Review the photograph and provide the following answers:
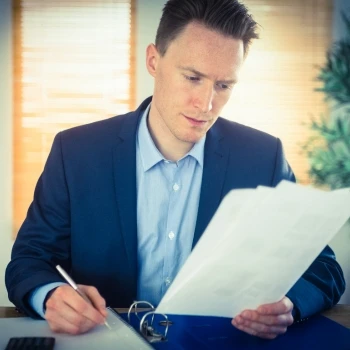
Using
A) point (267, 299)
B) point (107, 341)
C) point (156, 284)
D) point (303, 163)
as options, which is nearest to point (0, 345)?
point (107, 341)

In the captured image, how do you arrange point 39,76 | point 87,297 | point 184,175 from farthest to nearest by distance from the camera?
point 39,76 → point 184,175 → point 87,297

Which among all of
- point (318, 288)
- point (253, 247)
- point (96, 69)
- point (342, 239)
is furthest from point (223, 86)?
point (342, 239)

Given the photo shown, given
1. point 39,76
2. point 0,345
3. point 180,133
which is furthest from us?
point 39,76

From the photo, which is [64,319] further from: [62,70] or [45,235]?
Answer: [62,70]

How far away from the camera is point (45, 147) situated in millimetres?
3887

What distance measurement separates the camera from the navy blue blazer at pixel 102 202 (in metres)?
1.42

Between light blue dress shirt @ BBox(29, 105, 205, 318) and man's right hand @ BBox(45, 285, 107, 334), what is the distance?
503 millimetres

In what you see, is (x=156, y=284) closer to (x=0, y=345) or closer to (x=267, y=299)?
(x=267, y=299)

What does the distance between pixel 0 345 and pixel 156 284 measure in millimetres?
666

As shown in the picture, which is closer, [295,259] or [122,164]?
[295,259]

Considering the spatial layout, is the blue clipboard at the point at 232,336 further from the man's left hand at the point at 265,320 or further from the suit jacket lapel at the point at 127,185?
the suit jacket lapel at the point at 127,185

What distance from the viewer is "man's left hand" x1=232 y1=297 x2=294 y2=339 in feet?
3.23

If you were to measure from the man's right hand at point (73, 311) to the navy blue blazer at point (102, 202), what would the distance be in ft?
1.15

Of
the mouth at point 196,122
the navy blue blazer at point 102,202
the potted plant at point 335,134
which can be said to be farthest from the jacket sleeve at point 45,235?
the potted plant at point 335,134
